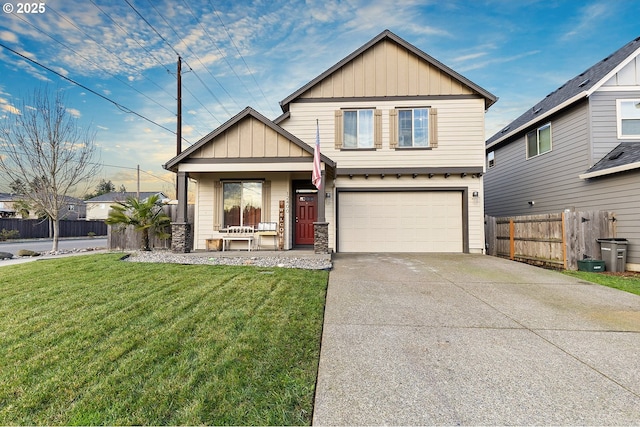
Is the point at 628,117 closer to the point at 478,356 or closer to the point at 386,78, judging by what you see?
the point at 386,78

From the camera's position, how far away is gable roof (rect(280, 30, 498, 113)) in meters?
10.5

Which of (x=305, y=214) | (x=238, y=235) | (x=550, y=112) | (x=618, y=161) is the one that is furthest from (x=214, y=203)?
(x=550, y=112)

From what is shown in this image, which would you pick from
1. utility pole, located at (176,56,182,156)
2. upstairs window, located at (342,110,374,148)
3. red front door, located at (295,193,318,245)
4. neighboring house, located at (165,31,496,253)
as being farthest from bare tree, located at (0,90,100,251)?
upstairs window, located at (342,110,374,148)

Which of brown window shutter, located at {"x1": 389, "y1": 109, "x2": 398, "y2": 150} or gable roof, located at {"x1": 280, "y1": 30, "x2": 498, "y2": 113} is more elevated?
gable roof, located at {"x1": 280, "y1": 30, "x2": 498, "y2": 113}

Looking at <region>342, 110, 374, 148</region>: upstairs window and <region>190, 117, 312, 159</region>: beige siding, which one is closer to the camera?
<region>190, 117, 312, 159</region>: beige siding

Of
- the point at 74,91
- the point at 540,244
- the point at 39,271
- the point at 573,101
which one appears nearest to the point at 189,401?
the point at 39,271

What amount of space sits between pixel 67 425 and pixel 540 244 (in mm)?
10782

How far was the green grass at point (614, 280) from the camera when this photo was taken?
19.6ft

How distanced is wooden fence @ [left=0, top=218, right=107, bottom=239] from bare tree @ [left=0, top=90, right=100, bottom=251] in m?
Result: 12.2

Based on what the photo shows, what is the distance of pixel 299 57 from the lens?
44.6 feet

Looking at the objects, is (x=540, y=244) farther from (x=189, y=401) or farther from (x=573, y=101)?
(x=189, y=401)

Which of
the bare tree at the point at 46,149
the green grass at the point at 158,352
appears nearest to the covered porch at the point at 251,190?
the green grass at the point at 158,352

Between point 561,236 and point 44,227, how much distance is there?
108 ft

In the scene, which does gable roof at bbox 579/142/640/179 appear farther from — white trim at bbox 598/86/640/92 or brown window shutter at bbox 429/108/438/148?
brown window shutter at bbox 429/108/438/148
